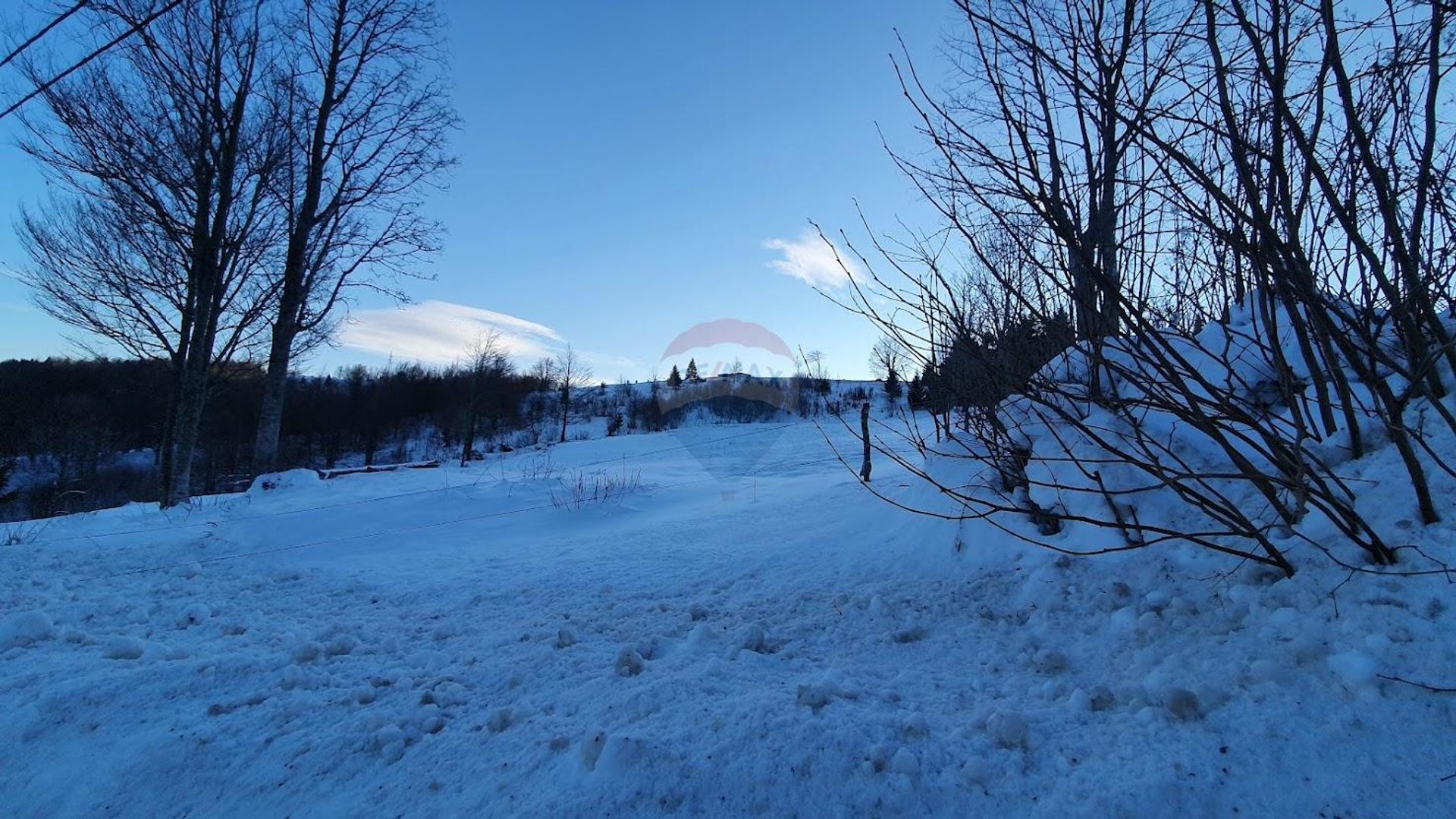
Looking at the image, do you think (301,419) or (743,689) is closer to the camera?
(743,689)

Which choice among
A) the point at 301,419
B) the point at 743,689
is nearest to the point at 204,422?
the point at 301,419

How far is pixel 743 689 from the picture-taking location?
2.02 m

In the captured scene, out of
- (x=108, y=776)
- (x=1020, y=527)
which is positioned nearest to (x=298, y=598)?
(x=108, y=776)

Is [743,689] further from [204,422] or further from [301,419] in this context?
[301,419]

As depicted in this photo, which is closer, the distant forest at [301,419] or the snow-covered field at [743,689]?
the snow-covered field at [743,689]

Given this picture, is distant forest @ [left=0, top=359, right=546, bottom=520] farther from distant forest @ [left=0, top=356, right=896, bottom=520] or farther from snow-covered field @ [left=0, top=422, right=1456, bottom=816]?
snow-covered field @ [left=0, top=422, right=1456, bottom=816]

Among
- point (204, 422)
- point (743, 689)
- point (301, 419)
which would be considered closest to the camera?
point (743, 689)

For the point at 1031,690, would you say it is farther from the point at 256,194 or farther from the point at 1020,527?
the point at 256,194

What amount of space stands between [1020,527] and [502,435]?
145ft

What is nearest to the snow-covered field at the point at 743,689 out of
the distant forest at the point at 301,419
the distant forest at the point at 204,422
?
the distant forest at the point at 301,419

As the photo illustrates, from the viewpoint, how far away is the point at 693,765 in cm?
155

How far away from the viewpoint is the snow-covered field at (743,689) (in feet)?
4.62

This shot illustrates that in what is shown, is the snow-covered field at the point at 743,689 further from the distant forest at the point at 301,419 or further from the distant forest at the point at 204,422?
the distant forest at the point at 204,422

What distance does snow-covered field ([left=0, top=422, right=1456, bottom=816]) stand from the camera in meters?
1.41
